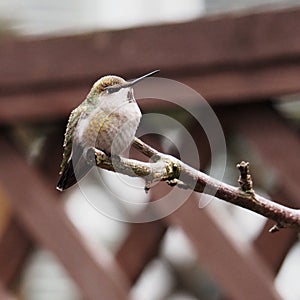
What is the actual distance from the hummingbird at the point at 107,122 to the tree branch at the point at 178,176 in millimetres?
11

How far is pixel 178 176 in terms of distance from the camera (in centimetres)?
57

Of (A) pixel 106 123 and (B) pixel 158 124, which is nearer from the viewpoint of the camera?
(A) pixel 106 123

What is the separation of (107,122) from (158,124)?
1092 mm

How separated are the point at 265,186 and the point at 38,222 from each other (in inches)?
26.9

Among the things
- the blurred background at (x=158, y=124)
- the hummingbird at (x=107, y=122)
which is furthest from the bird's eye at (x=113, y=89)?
the blurred background at (x=158, y=124)

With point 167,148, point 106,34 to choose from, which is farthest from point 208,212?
point 106,34

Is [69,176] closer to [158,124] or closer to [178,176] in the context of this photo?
[178,176]

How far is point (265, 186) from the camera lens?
222 cm

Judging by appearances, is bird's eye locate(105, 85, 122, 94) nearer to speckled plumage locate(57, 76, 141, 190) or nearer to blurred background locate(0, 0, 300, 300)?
speckled plumage locate(57, 76, 141, 190)

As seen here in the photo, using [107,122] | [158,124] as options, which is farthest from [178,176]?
[158,124]

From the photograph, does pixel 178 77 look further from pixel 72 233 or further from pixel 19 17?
pixel 19 17

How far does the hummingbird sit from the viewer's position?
22.7 inches

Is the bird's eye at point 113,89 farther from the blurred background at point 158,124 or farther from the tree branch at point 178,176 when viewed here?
the blurred background at point 158,124

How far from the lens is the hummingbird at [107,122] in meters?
0.58
